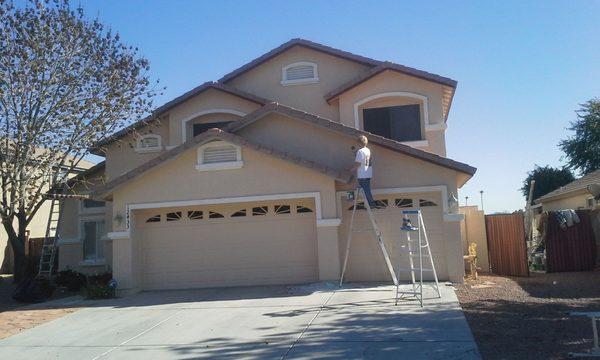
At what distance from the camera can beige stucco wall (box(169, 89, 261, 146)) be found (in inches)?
670

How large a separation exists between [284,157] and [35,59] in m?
6.66

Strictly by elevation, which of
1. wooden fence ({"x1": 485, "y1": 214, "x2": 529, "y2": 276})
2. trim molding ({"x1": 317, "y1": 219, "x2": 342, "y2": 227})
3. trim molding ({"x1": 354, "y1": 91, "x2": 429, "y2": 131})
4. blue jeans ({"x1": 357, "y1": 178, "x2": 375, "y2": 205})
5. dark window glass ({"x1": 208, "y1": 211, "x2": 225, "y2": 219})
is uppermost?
trim molding ({"x1": 354, "y1": 91, "x2": 429, "y2": 131})

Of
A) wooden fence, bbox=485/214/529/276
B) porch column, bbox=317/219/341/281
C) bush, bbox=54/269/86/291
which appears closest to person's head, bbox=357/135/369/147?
porch column, bbox=317/219/341/281

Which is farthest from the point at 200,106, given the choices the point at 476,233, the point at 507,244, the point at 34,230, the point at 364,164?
the point at 34,230

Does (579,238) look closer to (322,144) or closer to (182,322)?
(322,144)

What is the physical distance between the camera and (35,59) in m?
14.2

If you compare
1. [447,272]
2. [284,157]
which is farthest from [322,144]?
[447,272]

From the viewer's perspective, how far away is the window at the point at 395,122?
53.1 feet

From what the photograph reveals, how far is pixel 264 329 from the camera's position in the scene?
30.1 ft

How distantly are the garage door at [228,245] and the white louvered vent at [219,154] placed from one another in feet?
4.06

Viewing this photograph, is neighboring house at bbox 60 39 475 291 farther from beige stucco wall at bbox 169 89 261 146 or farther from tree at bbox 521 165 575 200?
tree at bbox 521 165 575 200

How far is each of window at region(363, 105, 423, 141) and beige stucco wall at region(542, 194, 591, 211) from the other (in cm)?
981

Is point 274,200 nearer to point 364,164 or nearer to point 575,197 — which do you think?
point 364,164

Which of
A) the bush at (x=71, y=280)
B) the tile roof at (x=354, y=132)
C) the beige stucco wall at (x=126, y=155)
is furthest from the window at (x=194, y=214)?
the bush at (x=71, y=280)
